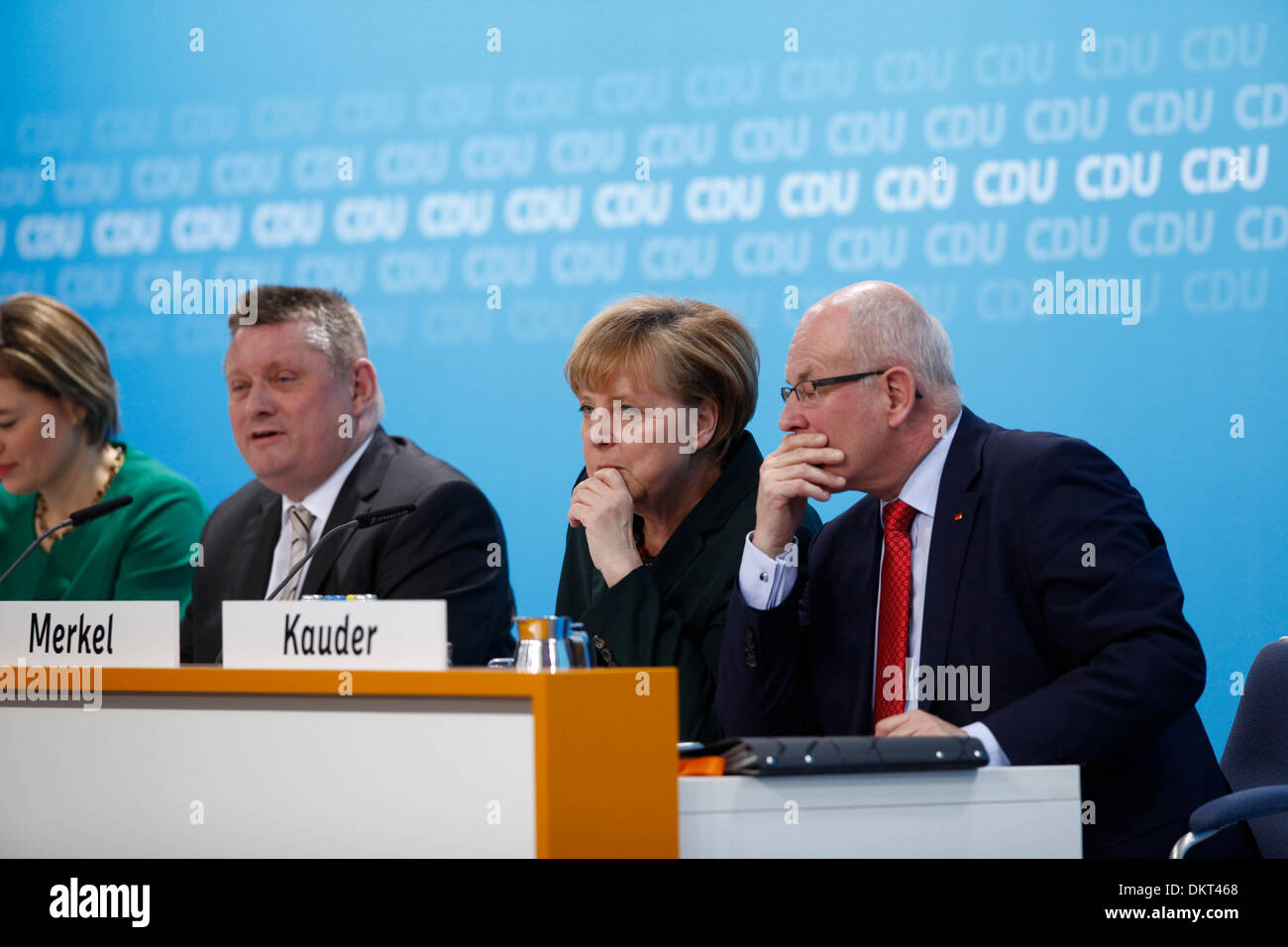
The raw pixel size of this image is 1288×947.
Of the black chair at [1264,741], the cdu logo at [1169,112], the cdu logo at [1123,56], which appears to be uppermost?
the cdu logo at [1123,56]

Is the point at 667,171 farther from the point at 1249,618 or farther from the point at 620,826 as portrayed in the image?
the point at 620,826

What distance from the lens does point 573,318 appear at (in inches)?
154

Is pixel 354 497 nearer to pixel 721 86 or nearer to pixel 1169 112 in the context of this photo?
pixel 721 86

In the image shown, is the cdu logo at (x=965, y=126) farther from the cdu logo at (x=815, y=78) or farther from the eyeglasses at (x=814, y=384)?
the eyeglasses at (x=814, y=384)

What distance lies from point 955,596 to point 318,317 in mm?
2007

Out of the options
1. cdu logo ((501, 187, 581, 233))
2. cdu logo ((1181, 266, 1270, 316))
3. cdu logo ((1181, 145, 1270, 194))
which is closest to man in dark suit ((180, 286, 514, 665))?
cdu logo ((501, 187, 581, 233))

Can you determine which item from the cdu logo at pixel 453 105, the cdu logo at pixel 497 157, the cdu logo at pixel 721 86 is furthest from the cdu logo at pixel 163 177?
the cdu logo at pixel 721 86

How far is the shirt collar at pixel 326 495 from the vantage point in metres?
3.41

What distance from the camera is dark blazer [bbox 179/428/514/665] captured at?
3186 mm

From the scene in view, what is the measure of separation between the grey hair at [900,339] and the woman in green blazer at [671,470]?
1.40ft

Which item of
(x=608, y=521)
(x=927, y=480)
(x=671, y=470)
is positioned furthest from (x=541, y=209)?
(x=927, y=480)

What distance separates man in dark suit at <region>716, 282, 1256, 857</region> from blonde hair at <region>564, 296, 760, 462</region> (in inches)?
14.4

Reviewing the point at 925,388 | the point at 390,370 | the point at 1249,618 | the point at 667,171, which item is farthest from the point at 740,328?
the point at 1249,618
